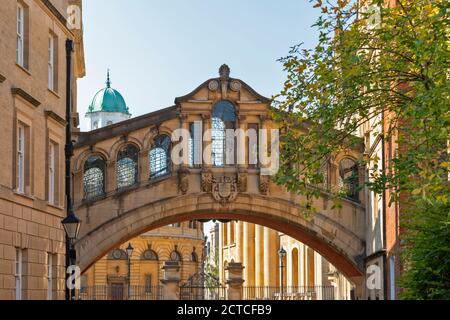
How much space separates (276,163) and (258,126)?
4.46ft

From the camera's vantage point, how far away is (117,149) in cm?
3591

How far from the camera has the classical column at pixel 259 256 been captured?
65688 millimetres

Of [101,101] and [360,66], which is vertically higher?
[101,101]

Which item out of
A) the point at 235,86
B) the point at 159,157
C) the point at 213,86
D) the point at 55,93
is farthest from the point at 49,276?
the point at 235,86

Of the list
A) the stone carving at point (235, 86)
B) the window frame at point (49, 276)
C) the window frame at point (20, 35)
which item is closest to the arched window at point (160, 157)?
the stone carving at point (235, 86)

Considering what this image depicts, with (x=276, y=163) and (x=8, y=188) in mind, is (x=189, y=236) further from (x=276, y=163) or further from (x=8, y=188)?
(x=8, y=188)

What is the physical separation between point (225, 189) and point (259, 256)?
30.2 metres

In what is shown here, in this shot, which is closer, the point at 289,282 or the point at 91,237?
the point at 91,237

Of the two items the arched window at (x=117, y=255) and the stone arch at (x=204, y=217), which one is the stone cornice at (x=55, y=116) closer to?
the stone arch at (x=204, y=217)

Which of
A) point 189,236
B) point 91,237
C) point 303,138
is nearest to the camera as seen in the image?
point 303,138

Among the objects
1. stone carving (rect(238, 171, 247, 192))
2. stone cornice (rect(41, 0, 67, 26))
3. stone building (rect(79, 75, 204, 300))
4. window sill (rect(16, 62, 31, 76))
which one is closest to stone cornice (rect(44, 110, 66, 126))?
window sill (rect(16, 62, 31, 76))
